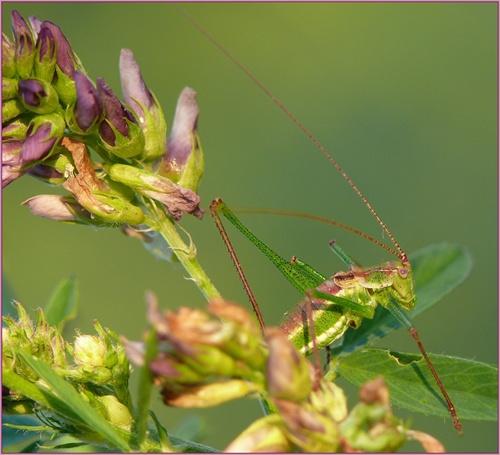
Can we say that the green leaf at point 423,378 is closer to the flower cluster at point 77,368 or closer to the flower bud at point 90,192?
the flower cluster at point 77,368

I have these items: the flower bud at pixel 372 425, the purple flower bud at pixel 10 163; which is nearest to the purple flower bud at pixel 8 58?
the purple flower bud at pixel 10 163

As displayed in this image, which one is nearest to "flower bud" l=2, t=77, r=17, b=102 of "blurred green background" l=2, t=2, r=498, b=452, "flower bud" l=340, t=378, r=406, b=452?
"flower bud" l=340, t=378, r=406, b=452

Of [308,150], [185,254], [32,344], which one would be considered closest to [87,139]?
[185,254]

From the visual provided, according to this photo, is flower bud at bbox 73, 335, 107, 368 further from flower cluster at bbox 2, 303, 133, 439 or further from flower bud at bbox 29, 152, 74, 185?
flower bud at bbox 29, 152, 74, 185

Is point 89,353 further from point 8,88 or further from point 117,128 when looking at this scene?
point 8,88

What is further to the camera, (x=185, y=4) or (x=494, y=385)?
(x=185, y=4)

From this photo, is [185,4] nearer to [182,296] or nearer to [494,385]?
[182,296]

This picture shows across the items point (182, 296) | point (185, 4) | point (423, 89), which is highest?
point (423, 89)

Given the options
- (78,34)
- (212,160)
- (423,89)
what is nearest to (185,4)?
(78,34)
